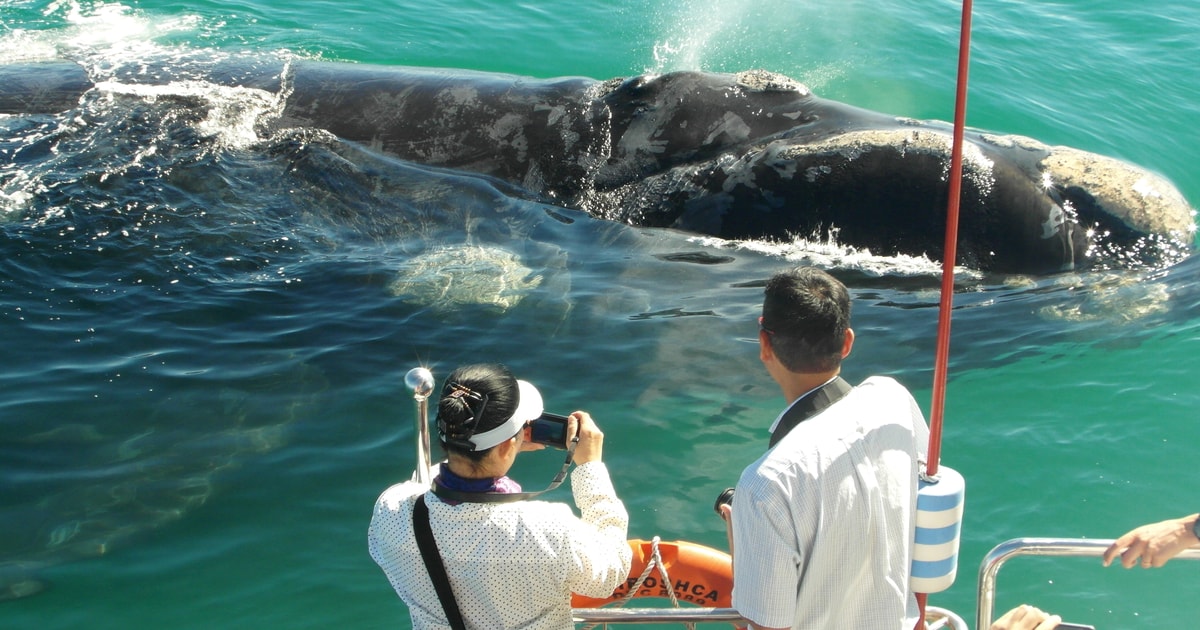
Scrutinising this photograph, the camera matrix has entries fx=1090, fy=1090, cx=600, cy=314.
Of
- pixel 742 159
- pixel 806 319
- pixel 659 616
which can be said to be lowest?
pixel 659 616

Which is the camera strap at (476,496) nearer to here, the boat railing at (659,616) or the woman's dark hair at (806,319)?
the boat railing at (659,616)

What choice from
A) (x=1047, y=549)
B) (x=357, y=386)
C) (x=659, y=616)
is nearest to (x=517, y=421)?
(x=659, y=616)

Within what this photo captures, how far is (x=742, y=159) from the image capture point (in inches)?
299

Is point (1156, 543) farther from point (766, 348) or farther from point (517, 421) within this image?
point (517, 421)

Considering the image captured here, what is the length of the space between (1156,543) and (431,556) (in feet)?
7.43

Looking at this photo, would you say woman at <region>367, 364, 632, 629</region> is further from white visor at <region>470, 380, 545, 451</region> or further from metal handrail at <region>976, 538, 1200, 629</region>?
metal handrail at <region>976, 538, 1200, 629</region>

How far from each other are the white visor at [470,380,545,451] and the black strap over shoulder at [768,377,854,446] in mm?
724

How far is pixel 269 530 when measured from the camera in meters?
5.70

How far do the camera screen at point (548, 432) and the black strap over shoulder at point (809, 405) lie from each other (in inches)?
27.8

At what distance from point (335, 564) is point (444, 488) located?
2.56 m

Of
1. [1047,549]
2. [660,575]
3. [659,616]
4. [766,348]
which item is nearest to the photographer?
[766,348]

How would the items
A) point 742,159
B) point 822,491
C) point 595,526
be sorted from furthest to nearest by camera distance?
point 742,159
point 595,526
point 822,491

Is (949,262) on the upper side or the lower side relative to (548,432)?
upper

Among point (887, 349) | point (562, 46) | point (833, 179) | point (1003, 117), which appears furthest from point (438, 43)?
point (887, 349)
